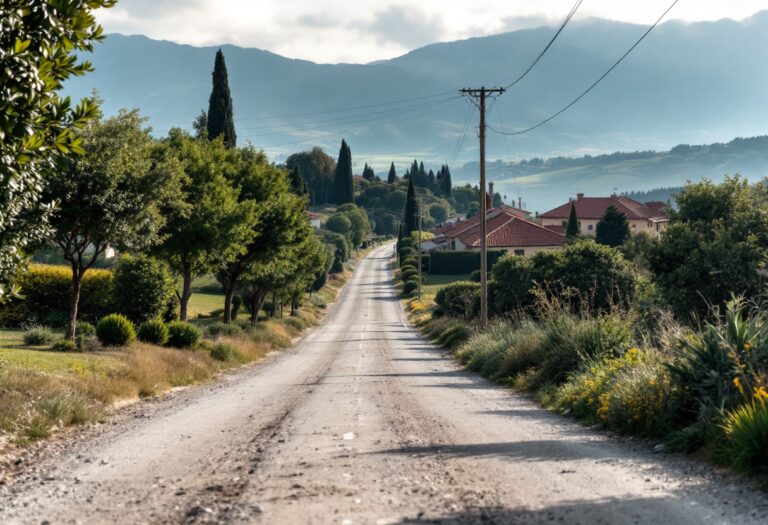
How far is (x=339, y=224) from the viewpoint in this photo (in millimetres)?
159125

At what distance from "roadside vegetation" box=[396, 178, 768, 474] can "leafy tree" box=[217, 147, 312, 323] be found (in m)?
10.5

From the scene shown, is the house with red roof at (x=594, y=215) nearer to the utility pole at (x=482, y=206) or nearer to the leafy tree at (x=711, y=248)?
the utility pole at (x=482, y=206)

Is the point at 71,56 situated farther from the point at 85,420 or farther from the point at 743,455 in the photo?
the point at 743,455

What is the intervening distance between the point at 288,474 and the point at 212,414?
654 centimetres

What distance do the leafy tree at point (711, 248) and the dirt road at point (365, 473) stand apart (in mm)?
18595

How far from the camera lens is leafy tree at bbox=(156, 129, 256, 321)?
3103 centimetres

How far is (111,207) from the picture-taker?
856 inches

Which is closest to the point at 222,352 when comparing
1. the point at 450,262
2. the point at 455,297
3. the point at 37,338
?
the point at 37,338

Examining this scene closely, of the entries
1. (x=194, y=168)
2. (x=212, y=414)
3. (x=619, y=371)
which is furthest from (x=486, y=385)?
(x=194, y=168)

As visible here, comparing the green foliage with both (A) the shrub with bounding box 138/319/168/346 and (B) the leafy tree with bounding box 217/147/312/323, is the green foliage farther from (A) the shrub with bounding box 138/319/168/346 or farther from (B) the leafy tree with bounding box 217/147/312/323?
(A) the shrub with bounding box 138/319/168/346

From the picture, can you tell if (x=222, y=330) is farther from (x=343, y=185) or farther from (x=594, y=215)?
(x=343, y=185)

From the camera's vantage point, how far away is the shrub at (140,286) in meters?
35.7

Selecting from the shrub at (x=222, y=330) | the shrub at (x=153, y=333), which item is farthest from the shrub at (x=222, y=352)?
the shrub at (x=222, y=330)

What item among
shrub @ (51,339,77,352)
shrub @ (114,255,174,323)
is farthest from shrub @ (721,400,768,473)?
shrub @ (114,255,174,323)
